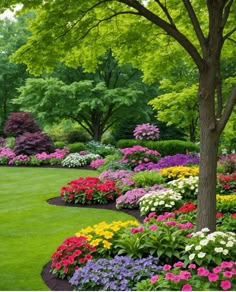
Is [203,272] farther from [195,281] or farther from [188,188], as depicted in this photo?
[188,188]

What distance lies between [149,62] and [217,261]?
450 cm

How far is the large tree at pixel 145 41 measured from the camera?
5957mm

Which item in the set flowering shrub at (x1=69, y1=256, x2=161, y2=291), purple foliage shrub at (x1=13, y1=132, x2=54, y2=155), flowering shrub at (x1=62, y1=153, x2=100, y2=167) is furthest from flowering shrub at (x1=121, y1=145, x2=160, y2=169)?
flowering shrub at (x1=69, y1=256, x2=161, y2=291)

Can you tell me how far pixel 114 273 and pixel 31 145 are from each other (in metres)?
16.8

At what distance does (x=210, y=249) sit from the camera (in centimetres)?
527

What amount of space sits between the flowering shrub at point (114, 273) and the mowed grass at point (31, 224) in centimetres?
56

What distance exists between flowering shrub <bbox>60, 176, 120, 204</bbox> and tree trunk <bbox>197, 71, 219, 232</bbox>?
490 cm

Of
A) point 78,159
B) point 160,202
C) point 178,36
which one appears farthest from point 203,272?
point 78,159

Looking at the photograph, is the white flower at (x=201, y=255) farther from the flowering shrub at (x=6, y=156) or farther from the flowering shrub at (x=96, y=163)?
the flowering shrub at (x=6, y=156)

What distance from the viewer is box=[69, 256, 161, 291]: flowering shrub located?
16.1 feet

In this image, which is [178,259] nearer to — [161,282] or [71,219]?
[161,282]

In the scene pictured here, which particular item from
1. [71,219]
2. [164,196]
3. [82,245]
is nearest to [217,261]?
[82,245]

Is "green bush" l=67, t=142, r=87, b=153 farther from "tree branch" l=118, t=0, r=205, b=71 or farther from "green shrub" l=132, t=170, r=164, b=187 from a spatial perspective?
"tree branch" l=118, t=0, r=205, b=71

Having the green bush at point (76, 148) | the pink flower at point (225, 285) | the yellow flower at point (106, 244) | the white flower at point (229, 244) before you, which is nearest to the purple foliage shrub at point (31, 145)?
the green bush at point (76, 148)
